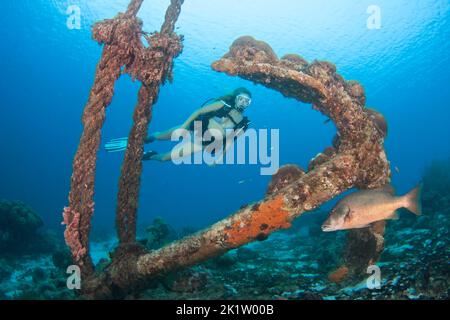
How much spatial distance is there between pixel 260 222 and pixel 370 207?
1.60 meters

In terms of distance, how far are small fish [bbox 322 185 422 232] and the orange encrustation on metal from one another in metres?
0.70

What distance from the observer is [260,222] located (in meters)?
4.51

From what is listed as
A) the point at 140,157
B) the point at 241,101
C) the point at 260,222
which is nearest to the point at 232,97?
the point at 241,101

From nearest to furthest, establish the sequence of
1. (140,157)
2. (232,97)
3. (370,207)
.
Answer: (370,207) < (140,157) < (232,97)

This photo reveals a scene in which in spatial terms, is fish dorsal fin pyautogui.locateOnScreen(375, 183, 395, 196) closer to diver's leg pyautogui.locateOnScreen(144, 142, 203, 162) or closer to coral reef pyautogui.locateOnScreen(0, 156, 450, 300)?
coral reef pyautogui.locateOnScreen(0, 156, 450, 300)

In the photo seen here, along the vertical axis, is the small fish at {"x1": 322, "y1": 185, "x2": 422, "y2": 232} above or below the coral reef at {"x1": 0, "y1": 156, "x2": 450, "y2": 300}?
above

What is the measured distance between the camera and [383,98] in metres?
56.8

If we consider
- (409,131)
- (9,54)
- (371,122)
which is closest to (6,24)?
(9,54)

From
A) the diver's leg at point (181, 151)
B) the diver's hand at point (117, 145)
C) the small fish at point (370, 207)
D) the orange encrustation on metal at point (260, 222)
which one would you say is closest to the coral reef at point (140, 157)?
the orange encrustation on metal at point (260, 222)

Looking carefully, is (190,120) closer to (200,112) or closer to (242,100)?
(200,112)

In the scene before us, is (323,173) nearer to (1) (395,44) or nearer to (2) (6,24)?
(1) (395,44)

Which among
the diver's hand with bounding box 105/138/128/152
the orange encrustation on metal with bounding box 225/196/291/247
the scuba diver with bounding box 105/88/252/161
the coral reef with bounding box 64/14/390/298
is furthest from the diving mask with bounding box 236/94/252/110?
the orange encrustation on metal with bounding box 225/196/291/247

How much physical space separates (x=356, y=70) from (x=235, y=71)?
42.8m

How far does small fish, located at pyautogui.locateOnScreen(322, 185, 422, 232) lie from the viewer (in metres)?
4.31
